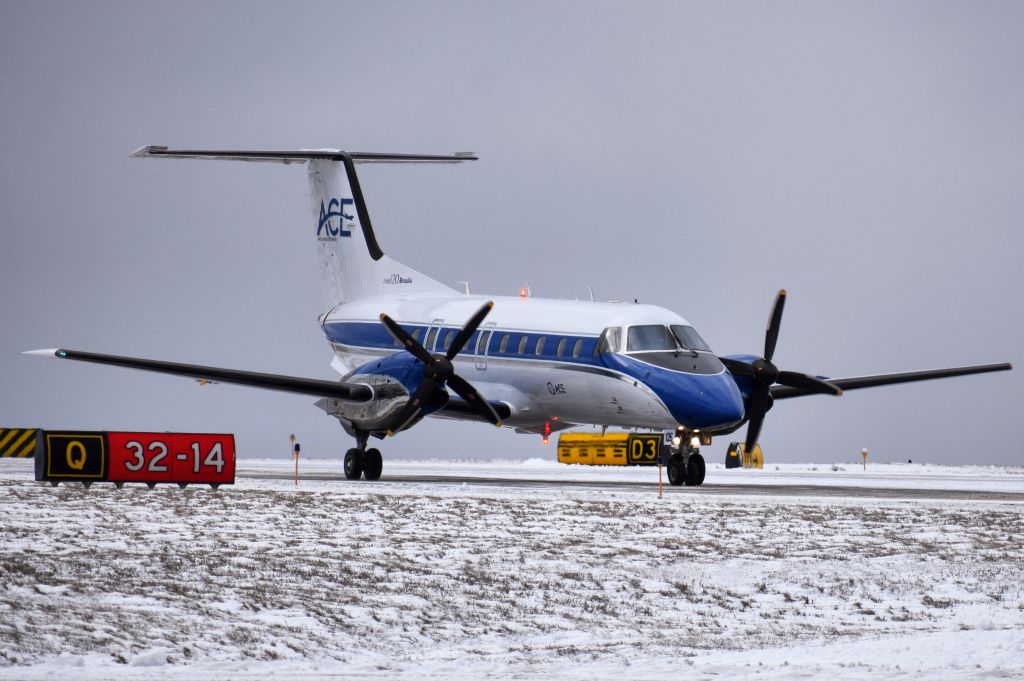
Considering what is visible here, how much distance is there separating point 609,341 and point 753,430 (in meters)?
4.62

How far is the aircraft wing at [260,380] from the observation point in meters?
33.3

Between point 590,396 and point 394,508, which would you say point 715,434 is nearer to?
point 590,396

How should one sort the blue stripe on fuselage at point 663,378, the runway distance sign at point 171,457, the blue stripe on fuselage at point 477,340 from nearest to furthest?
the runway distance sign at point 171,457
the blue stripe on fuselage at point 663,378
the blue stripe on fuselage at point 477,340

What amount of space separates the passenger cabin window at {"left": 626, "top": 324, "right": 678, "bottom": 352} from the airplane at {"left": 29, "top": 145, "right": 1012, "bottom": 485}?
0.02 metres

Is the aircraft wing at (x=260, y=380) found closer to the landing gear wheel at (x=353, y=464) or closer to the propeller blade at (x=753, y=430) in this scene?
the landing gear wheel at (x=353, y=464)

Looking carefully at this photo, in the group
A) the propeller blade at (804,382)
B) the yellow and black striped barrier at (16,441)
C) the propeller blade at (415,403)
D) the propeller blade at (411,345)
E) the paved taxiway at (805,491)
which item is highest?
the propeller blade at (411,345)

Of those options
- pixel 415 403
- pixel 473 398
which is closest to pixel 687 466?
pixel 473 398

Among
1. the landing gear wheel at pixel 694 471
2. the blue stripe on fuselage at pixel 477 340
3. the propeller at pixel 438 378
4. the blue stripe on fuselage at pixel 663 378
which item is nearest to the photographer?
the blue stripe on fuselage at pixel 663 378

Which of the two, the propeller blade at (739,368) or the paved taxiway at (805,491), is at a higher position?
the propeller blade at (739,368)

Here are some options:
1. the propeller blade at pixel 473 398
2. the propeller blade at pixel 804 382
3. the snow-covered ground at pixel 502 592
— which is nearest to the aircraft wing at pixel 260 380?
the propeller blade at pixel 473 398

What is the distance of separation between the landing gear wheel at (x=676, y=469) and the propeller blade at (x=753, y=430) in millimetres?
2033

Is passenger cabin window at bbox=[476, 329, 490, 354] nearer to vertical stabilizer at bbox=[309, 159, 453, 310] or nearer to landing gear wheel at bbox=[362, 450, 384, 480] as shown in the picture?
landing gear wheel at bbox=[362, 450, 384, 480]

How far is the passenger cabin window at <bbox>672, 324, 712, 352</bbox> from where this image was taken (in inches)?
1312

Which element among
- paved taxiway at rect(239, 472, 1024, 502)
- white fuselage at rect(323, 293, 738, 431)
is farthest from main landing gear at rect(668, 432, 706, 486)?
white fuselage at rect(323, 293, 738, 431)
